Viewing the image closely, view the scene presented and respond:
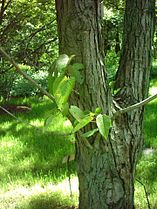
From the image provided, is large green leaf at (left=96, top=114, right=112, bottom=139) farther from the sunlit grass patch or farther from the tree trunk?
the sunlit grass patch

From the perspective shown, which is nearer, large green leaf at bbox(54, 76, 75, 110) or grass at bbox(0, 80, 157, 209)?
large green leaf at bbox(54, 76, 75, 110)

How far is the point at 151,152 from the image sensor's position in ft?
14.9

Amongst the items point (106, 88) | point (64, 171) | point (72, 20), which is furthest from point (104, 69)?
point (64, 171)

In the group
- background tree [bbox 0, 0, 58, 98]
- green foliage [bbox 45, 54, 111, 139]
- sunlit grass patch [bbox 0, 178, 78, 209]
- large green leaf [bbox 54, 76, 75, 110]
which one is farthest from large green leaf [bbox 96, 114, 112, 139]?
background tree [bbox 0, 0, 58, 98]

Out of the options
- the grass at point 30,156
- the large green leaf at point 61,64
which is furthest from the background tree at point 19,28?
the large green leaf at point 61,64

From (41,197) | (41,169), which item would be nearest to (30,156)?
(41,169)

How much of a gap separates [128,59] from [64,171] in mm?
1807

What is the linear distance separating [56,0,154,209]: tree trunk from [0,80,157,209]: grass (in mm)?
224

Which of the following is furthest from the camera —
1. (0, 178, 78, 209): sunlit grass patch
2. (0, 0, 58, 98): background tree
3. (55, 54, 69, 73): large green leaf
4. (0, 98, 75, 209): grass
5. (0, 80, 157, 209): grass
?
(0, 0, 58, 98): background tree

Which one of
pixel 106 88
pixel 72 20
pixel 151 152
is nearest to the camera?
pixel 72 20

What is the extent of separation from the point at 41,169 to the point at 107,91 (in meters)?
2.14

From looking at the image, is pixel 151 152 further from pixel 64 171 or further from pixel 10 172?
pixel 10 172

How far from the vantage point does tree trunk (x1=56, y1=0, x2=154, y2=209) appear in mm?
2137

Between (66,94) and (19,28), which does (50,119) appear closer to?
(66,94)
